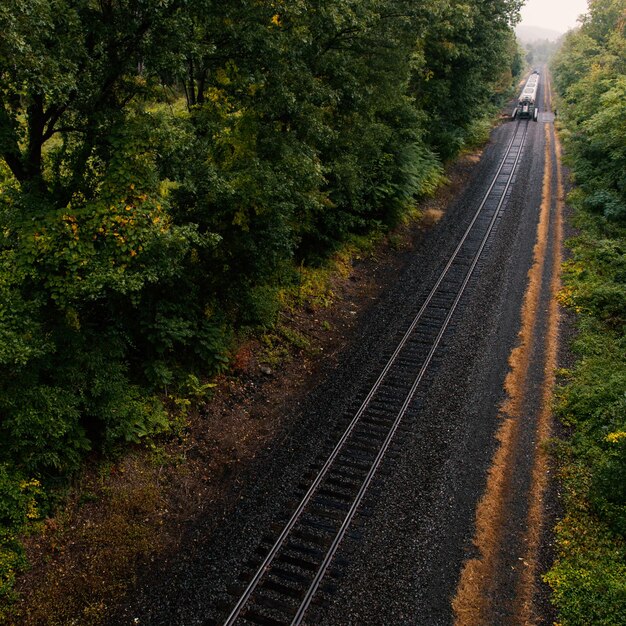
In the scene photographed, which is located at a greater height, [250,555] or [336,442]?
[336,442]

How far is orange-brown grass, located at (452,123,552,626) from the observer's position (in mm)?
8945

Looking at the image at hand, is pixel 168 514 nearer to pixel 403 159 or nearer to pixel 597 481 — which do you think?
pixel 597 481

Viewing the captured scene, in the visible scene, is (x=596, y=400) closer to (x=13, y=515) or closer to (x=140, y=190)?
(x=140, y=190)

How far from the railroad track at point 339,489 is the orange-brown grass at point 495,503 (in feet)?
7.64

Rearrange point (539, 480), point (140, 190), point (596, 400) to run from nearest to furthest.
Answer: point (140, 190)
point (539, 480)
point (596, 400)

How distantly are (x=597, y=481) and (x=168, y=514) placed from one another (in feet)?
29.0

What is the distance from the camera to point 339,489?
1120cm

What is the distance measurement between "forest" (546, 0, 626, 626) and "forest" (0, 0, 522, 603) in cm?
878

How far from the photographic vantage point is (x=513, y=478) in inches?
451

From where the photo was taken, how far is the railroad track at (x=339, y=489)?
8992mm

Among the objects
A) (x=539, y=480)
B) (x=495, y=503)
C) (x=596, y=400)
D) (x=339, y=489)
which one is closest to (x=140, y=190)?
(x=339, y=489)

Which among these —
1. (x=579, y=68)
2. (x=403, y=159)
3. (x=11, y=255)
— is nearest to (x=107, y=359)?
(x=11, y=255)

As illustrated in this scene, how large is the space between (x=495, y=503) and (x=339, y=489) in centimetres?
329

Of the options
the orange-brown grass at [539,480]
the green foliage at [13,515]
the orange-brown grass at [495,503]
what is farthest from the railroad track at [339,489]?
the green foliage at [13,515]
